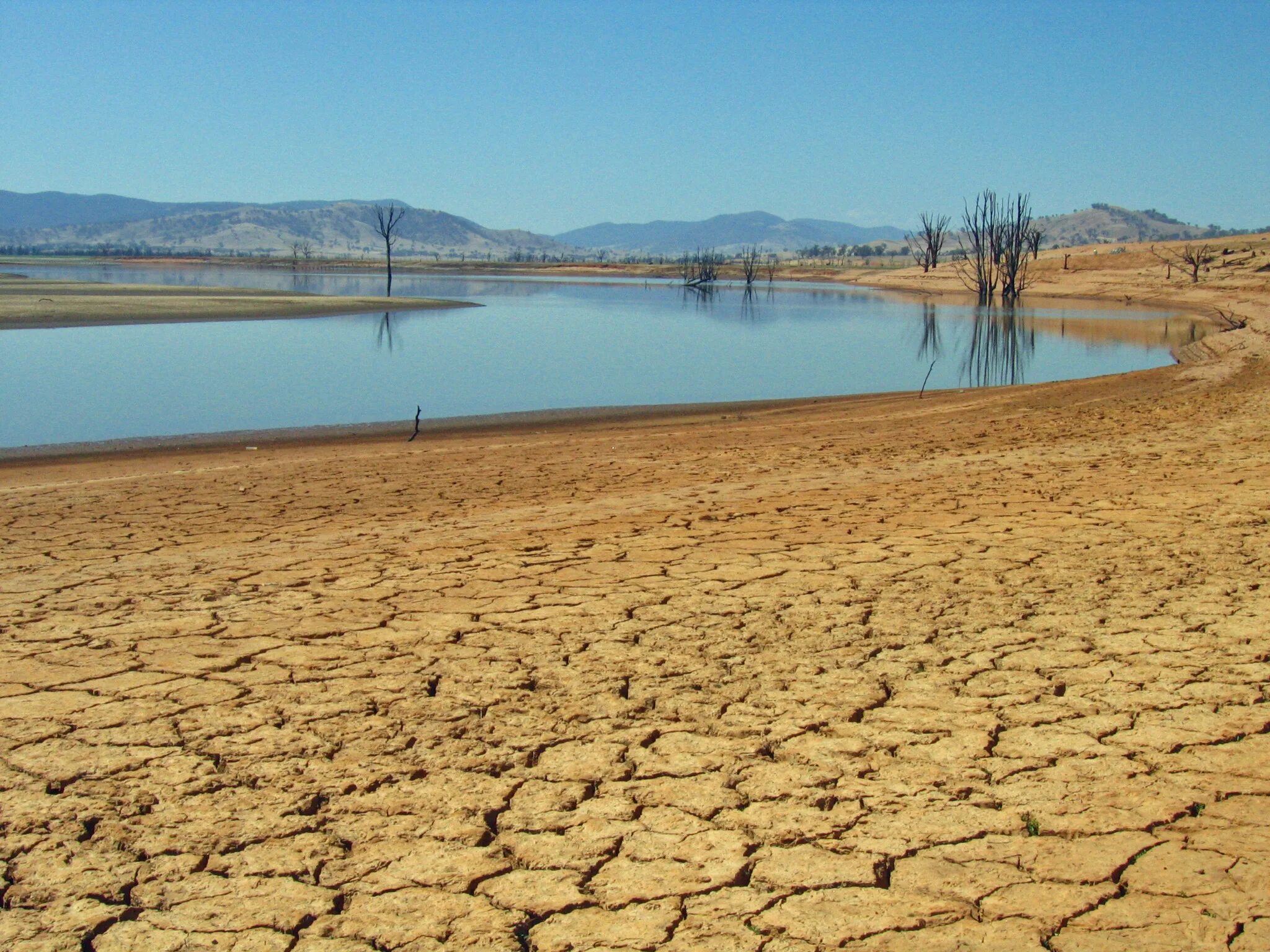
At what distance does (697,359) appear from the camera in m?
23.4

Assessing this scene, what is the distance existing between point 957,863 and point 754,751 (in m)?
0.85

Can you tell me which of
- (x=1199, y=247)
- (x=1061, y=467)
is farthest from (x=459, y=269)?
(x=1061, y=467)

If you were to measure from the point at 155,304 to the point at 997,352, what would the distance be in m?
24.2

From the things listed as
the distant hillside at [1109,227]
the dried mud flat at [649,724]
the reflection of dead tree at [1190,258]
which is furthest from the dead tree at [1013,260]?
the distant hillside at [1109,227]

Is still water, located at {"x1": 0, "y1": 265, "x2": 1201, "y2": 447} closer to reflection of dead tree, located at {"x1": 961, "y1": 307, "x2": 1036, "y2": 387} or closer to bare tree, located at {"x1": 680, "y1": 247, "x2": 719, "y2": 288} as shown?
reflection of dead tree, located at {"x1": 961, "y1": 307, "x2": 1036, "y2": 387}

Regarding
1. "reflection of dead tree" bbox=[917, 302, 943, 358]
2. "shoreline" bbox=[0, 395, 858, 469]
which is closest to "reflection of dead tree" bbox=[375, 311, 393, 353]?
"shoreline" bbox=[0, 395, 858, 469]

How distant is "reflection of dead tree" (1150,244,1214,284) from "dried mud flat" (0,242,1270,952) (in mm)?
46187

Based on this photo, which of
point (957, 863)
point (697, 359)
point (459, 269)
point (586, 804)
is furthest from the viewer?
point (459, 269)

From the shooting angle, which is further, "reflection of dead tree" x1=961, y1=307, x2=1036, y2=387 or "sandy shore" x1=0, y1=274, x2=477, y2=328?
"sandy shore" x1=0, y1=274, x2=477, y2=328

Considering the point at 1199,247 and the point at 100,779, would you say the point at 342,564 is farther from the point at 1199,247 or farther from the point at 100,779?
the point at 1199,247

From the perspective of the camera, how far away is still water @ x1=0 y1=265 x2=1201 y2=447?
51.3 feet

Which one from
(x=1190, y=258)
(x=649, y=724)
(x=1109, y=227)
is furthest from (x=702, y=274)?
(x=1109, y=227)

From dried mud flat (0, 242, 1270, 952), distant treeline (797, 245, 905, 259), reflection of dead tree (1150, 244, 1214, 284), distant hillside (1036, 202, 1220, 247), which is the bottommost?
dried mud flat (0, 242, 1270, 952)

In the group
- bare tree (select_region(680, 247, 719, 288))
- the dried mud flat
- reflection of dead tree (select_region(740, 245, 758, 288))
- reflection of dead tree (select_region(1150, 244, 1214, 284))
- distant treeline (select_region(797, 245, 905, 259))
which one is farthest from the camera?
distant treeline (select_region(797, 245, 905, 259))
